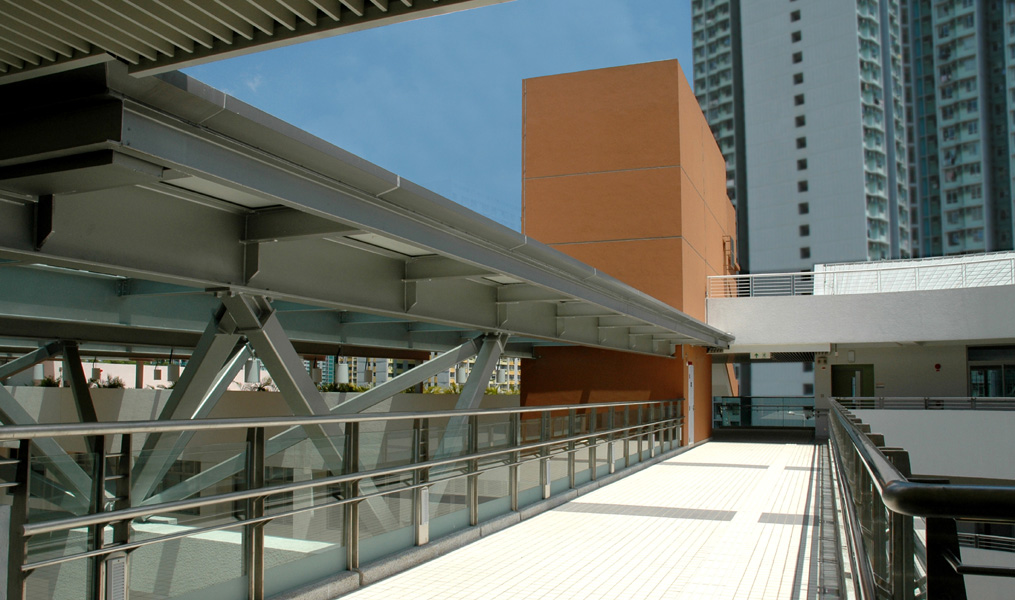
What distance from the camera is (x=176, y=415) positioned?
6.49m

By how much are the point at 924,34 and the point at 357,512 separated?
10489 cm

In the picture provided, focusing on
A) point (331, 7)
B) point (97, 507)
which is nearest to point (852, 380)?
point (97, 507)

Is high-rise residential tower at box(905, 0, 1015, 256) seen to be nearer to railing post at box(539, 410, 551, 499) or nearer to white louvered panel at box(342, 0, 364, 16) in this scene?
railing post at box(539, 410, 551, 499)

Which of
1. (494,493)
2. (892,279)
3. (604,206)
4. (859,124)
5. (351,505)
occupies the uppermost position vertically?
(859,124)

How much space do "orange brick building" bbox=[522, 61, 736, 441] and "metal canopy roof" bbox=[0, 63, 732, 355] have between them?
36.0 ft

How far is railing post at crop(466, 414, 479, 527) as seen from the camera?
7.96 metres

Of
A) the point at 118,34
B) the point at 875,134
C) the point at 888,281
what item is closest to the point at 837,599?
the point at 118,34

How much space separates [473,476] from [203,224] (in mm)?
3535

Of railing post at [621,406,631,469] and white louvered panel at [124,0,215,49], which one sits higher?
white louvered panel at [124,0,215,49]

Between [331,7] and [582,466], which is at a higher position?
[331,7]

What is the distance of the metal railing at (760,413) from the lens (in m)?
32.1

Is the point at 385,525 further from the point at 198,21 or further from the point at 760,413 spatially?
the point at 760,413

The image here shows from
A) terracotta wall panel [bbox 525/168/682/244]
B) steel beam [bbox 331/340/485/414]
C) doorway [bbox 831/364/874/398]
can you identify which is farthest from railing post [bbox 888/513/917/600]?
doorway [bbox 831/364/874/398]

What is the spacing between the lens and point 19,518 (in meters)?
3.50
